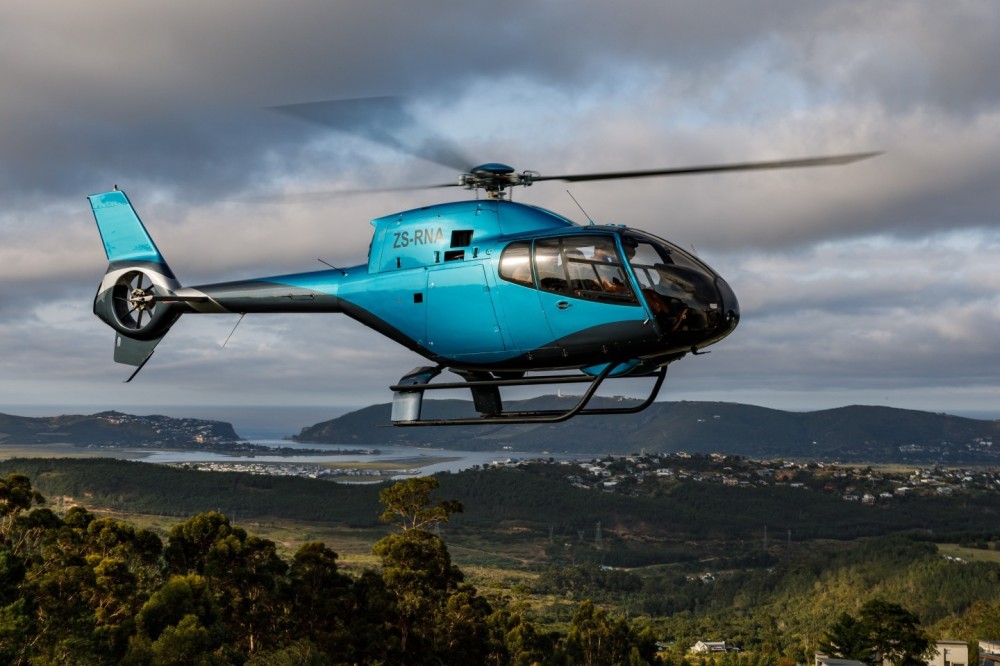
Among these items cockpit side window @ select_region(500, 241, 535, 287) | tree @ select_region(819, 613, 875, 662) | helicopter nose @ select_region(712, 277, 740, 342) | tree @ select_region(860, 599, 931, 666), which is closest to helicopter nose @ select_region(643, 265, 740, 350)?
helicopter nose @ select_region(712, 277, 740, 342)

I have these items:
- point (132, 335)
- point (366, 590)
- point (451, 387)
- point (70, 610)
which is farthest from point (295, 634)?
point (451, 387)

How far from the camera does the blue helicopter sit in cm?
1503

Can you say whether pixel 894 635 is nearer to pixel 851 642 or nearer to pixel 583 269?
pixel 851 642

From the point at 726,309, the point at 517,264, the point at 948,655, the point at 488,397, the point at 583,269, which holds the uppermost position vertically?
the point at 517,264

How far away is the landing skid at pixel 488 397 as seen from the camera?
51.6 feet

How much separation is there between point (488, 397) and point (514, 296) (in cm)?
256

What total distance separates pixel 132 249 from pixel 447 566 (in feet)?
91.9

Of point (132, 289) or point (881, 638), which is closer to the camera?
point (132, 289)

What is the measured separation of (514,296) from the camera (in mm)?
15977

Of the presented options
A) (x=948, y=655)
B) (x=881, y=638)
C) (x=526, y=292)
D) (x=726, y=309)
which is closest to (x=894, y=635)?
(x=881, y=638)

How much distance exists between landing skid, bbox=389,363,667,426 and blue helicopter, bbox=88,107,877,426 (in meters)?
0.03

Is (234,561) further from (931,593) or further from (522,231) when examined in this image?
(931,593)

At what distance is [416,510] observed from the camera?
47781mm

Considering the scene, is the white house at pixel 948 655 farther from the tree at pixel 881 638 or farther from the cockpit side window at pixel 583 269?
the cockpit side window at pixel 583 269
